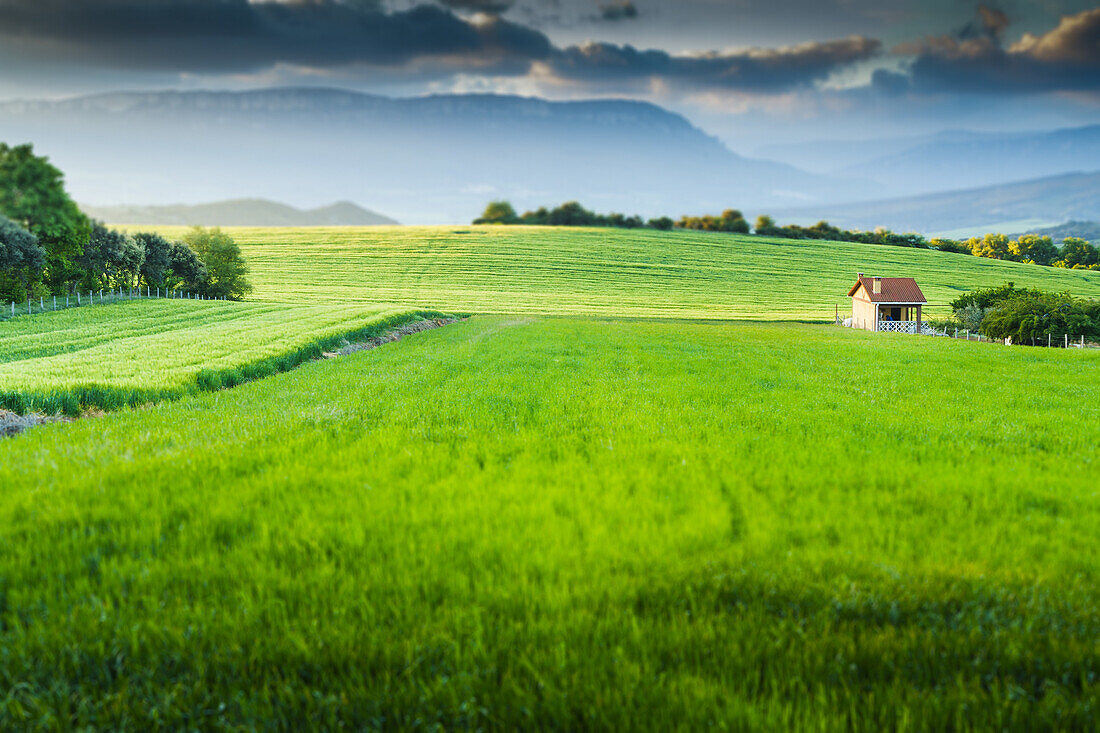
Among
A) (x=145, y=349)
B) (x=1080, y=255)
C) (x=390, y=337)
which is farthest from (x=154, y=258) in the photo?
(x=1080, y=255)

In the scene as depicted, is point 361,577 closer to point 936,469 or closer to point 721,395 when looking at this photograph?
point 936,469

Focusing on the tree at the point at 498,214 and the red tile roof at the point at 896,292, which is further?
the tree at the point at 498,214

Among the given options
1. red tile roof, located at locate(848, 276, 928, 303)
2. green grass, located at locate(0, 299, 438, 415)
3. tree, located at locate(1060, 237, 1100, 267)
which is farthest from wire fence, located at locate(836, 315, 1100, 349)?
tree, located at locate(1060, 237, 1100, 267)

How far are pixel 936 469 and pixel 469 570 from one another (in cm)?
615

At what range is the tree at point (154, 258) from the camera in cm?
5844

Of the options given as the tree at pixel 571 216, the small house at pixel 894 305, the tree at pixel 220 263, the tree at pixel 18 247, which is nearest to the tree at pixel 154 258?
the tree at pixel 220 263

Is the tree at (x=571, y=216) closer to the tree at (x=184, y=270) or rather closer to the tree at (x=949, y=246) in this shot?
the tree at (x=949, y=246)

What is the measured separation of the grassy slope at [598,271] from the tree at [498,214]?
25567 mm

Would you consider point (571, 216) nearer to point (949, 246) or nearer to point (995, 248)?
point (949, 246)

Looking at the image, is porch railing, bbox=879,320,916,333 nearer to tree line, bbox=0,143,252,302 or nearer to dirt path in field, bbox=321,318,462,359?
dirt path in field, bbox=321,318,462,359

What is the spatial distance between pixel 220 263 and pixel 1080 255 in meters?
158

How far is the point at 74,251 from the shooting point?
2850 centimetres

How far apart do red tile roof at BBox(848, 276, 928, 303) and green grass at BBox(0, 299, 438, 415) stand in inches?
2005

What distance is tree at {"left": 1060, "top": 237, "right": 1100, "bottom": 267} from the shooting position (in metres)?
114
